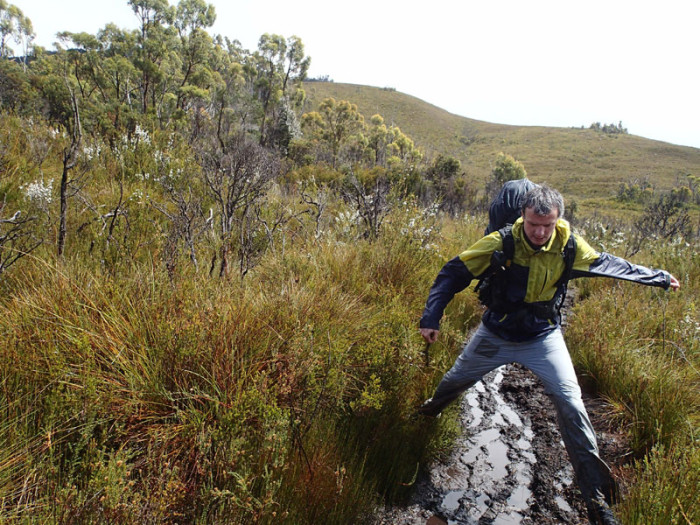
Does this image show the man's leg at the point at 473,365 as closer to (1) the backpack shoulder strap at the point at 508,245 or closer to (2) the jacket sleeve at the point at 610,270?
(1) the backpack shoulder strap at the point at 508,245

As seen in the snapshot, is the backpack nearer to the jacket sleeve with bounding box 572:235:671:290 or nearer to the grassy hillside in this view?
the jacket sleeve with bounding box 572:235:671:290

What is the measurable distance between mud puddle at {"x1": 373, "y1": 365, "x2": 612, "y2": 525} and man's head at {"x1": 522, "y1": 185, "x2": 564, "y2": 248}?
5.98 ft

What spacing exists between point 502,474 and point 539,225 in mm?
1970

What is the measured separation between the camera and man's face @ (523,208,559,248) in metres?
2.49

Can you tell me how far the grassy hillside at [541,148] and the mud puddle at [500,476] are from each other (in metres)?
48.9

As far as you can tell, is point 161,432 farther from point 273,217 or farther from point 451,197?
point 451,197

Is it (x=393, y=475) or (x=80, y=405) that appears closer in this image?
(x=80, y=405)

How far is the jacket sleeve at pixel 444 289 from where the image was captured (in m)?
2.72

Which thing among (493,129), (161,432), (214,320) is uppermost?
(493,129)

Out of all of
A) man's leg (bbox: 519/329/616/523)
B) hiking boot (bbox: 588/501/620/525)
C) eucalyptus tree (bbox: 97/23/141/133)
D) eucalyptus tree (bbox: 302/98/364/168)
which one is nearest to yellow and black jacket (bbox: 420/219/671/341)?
man's leg (bbox: 519/329/616/523)

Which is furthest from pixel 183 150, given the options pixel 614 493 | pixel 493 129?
pixel 493 129

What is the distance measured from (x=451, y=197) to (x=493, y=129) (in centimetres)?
10886

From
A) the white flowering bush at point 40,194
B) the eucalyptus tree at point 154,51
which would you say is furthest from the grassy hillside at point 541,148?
the white flowering bush at point 40,194

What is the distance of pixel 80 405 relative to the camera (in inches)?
72.9
